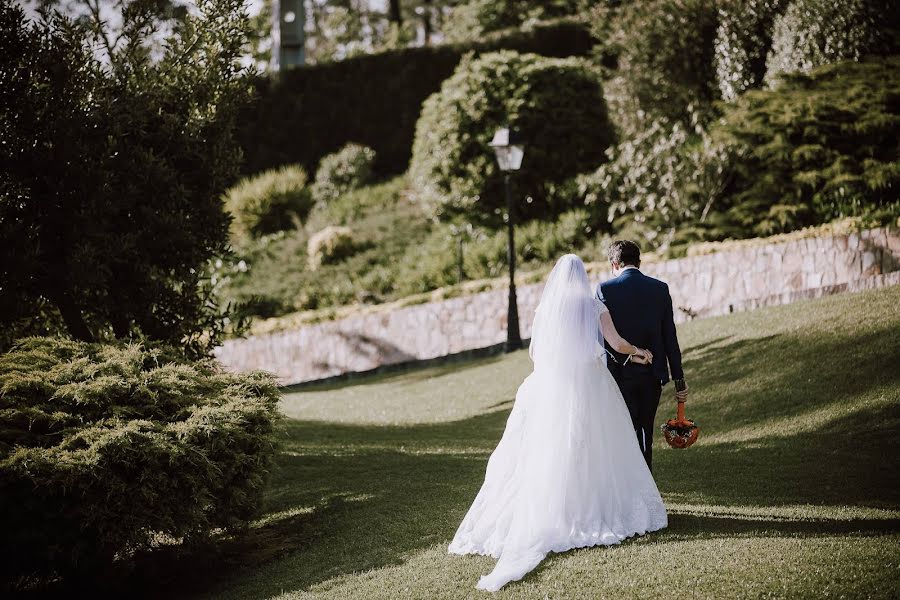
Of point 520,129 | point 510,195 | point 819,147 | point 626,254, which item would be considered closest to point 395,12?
point 520,129

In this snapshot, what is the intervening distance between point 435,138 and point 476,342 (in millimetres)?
5776

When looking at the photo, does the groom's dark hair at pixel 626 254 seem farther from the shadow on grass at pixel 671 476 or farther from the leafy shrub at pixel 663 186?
the leafy shrub at pixel 663 186

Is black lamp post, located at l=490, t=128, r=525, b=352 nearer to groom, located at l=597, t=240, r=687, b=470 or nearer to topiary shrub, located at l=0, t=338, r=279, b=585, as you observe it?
topiary shrub, located at l=0, t=338, r=279, b=585

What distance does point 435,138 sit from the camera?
1995 centimetres

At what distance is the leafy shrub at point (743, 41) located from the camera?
63.2 ft

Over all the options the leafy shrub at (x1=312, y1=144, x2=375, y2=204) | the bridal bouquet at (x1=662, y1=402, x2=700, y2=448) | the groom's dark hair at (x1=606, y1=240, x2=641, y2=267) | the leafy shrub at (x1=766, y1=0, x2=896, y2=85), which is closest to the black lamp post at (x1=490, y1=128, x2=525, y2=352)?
the leafy shrub at (x1=766, y1=0, x2=896, y2=85)

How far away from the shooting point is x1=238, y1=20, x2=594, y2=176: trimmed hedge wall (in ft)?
89.3

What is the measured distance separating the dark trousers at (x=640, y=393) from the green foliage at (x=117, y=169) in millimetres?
5293

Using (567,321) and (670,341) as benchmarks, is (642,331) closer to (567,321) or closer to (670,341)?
(670,341)

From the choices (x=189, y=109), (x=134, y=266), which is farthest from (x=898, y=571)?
(x=189, y=109)

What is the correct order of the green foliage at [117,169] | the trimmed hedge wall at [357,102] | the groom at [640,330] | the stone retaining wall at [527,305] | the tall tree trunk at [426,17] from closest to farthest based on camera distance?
1. the groom at [640,330]
2. the green foliage at [117,169]
3. the stone retaining wall at [527,305]
4. the trimmed hedge wall at [357,102]
5. the tall tree trunk at [426,17]

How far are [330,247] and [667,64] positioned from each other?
29.6 ft

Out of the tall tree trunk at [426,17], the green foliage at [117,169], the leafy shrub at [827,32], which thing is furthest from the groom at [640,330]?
the tall tree trunk at [426,17]

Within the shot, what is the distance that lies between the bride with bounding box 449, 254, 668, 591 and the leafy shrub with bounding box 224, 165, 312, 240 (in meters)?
18.3
